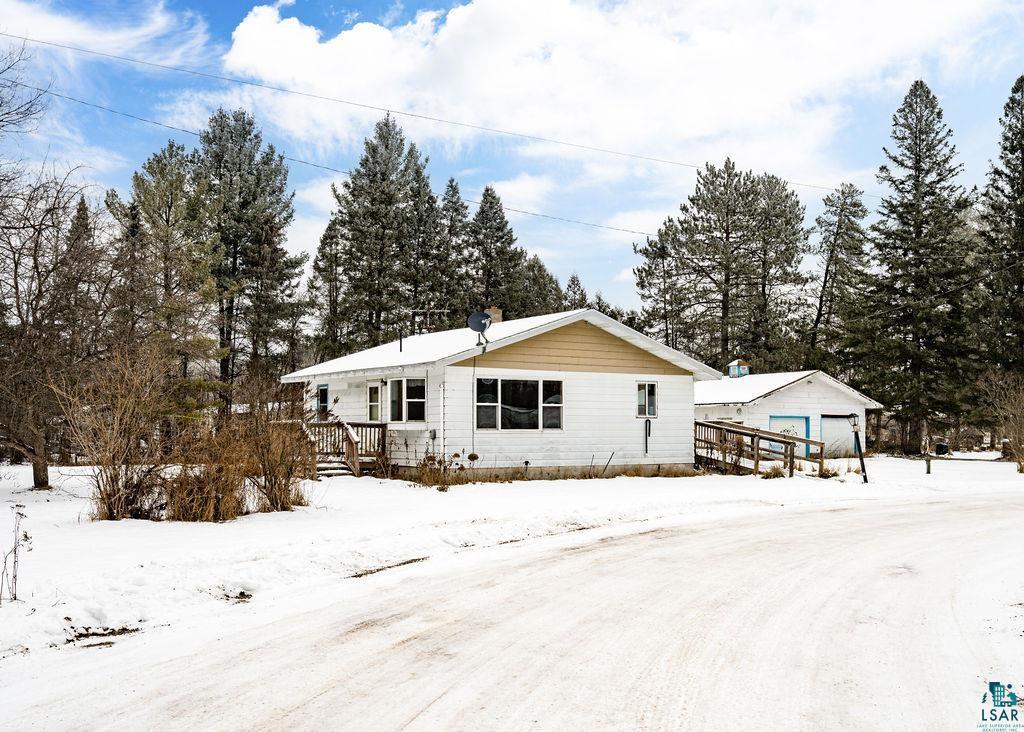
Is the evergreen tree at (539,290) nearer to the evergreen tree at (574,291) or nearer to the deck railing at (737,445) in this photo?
the evergreen tree at (574,291)

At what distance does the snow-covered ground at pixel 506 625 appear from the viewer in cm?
439

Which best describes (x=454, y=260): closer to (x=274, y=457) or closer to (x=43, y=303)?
(x=43, y=303)

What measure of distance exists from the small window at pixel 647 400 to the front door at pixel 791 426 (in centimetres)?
1064

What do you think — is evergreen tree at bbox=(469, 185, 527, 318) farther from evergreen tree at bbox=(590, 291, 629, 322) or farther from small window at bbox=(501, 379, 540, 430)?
small window at bbox=(501, 379, 540, 430)

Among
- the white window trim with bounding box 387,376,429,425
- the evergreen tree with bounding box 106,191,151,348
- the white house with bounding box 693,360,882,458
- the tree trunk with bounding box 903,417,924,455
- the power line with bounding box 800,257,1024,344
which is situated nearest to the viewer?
the evergreen tree with bounding box 106,191,151,348

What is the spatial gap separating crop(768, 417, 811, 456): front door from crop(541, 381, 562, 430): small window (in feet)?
45.2

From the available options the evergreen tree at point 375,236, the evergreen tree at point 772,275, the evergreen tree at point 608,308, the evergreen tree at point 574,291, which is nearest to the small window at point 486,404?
the evergreen tree at point 375,236

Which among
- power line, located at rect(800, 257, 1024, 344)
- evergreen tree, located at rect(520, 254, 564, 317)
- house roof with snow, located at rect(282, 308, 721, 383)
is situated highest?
evergreen tree, located at rect(520, 254, 564, 317)

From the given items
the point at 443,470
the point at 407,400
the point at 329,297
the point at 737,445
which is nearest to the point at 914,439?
the point at 737,445

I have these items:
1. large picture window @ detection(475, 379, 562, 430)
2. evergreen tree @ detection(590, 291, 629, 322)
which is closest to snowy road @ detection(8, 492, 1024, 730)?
large picture window @ detection(475, 379, 562, 430)

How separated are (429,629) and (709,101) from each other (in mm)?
18644

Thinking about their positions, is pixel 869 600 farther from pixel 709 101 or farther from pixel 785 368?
pixel 785 368

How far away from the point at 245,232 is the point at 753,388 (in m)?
24.1

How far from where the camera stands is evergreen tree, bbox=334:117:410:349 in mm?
40000
